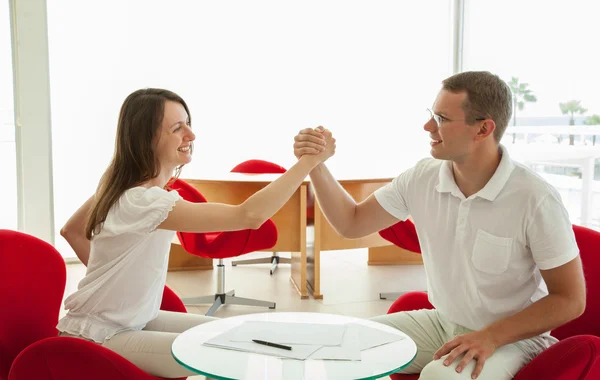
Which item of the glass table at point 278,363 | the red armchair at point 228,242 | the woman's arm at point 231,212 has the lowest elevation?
the red armchair at point 228,242

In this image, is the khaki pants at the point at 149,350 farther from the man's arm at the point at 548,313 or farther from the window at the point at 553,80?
the window at the point at 553,80

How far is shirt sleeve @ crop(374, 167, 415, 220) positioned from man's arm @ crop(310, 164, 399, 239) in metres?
0.05

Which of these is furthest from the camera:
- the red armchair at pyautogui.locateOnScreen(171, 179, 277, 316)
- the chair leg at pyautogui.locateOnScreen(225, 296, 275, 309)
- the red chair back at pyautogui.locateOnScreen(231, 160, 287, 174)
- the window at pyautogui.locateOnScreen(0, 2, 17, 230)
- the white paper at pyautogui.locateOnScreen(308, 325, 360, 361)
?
the window at pyautogui.locateOnScreen(0, 2, 17, 230)

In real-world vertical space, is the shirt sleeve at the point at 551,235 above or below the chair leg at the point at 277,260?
above

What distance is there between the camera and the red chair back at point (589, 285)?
7.23 ft

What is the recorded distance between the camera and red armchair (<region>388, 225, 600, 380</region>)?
5.73 ft

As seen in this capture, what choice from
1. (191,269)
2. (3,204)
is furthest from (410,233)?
(3,204)

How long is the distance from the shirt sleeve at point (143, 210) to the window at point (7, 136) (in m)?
4.14

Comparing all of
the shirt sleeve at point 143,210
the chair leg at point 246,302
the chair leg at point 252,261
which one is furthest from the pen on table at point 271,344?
the chair leg at point 252,261

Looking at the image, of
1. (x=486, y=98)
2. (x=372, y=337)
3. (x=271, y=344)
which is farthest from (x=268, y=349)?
(x=486, y=98)

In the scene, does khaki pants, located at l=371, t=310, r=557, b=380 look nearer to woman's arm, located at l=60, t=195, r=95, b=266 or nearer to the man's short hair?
the man's short hair

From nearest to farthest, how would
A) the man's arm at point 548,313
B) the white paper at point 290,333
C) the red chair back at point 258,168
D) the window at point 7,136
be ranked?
1. the white paper at point 290,333
2. the man's arm at point 548,313
3. the red chair back at point 258,168
4. the window at point 7,136

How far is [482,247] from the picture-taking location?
219 centimetres

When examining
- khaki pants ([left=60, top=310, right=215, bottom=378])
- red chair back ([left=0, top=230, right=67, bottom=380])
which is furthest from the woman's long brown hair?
khaki pants ([left=60, top=310, right=215, bottom=378])
